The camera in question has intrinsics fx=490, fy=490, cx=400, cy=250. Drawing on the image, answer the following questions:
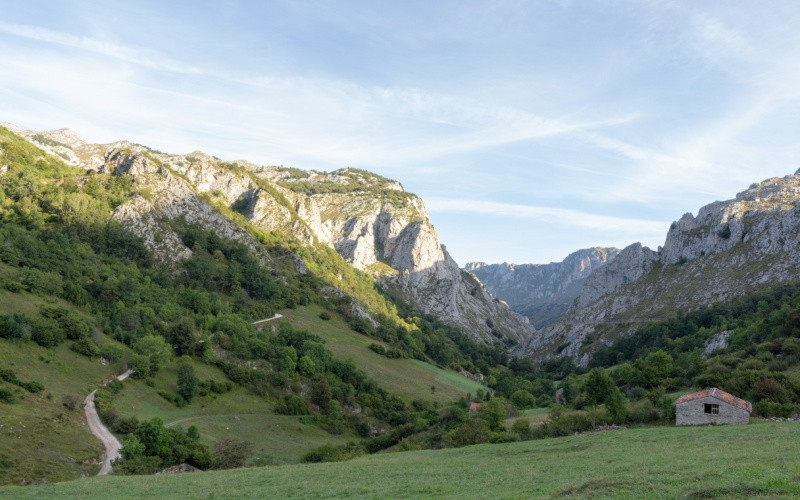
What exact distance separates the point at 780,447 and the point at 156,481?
4022 cm

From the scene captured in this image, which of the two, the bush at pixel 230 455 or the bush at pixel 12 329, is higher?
the bush at pixel 12 329

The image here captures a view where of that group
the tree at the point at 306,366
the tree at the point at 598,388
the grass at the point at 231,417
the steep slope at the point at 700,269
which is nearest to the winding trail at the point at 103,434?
the grass at the point at 231,417

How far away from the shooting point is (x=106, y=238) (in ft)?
404

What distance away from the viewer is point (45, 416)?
52656mm

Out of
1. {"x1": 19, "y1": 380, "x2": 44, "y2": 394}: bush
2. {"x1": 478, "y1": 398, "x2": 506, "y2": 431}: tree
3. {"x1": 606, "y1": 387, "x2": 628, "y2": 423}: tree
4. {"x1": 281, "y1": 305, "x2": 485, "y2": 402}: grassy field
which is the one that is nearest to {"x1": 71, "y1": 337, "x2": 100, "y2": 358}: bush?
{"x1": 19, "y1": 380, "x2": 44, "y2": 394}: bush

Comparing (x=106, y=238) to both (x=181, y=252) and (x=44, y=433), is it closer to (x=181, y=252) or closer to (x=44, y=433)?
(x=181, y=252)

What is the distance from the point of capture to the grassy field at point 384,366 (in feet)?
385

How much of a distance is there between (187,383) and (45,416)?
26154 millimetres

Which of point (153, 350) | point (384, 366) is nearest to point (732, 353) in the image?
point (384, 366)

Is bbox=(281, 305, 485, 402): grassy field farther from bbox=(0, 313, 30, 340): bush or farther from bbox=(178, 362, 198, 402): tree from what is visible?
bbox=(0, 313, 30, 340): bush

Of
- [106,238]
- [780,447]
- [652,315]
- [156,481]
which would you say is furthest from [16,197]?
[652,315]

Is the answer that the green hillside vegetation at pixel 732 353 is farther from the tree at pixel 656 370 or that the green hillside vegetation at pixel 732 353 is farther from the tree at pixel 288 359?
the tree at pixel 288 359

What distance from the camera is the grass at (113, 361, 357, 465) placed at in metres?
66.2

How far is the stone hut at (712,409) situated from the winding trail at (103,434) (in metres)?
53.2
